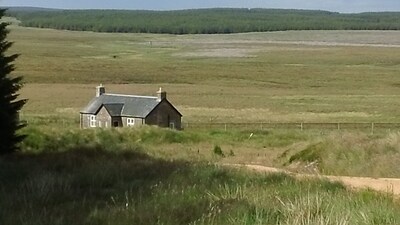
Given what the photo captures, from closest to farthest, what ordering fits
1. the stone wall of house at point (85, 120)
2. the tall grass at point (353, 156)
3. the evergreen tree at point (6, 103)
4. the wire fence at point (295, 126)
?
the tall grass at point (353, 156)
the evergreen tree at point (6, 103)
the stone wall of house at point (85, 120)
the wire fence at point (295, 126)

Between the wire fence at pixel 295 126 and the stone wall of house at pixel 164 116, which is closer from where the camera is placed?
the stone wall of house at pixel 164 116

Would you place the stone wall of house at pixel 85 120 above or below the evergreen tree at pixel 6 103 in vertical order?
below

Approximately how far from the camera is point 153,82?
266ft

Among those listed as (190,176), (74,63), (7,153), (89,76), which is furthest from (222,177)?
(74,63)

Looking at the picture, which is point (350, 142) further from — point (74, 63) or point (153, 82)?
point (74, 63)

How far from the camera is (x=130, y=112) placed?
41.6 metres

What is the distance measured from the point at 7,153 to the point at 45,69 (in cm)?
7335

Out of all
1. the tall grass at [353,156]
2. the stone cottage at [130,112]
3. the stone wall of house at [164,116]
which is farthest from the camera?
the stone wall of house at [164,116]

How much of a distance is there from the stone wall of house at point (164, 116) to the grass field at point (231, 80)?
26.6ft

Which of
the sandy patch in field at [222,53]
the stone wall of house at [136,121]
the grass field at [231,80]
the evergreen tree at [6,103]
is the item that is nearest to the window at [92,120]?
the stone wall of house at [136,121]

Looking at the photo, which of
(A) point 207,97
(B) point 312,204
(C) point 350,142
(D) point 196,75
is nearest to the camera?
(B) point 312,204

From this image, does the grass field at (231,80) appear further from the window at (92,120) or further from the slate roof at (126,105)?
the window at (92,120)

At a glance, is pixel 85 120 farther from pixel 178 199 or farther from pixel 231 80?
pixel 231 80

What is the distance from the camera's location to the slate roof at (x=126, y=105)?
4159 centimetres
